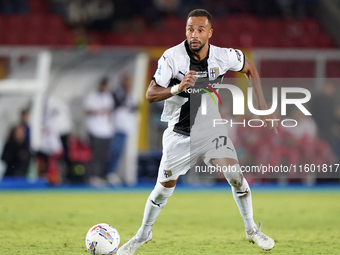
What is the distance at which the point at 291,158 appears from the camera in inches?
499

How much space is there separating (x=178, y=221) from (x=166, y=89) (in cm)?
347

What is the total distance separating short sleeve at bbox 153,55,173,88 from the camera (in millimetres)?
5374

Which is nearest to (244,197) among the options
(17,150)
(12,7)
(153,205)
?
(153,205)

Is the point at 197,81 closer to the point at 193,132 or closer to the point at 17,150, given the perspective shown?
the point at 193,132

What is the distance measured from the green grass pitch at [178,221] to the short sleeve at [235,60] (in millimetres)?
1815

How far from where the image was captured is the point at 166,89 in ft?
17.3

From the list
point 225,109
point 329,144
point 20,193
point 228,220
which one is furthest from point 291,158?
point 20,193

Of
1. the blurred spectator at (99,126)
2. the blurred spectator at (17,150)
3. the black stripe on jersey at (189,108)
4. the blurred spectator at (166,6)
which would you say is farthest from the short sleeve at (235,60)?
the blurred spectator at (166,6)

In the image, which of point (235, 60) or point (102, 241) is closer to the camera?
point (102, 241)

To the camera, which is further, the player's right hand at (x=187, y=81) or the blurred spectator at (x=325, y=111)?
the blurred spectator at (x=325, y=111)

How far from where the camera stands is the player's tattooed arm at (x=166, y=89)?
5.07 metres

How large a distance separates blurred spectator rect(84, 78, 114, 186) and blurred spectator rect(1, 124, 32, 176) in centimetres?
141

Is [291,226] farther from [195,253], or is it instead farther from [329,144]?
[329,144]

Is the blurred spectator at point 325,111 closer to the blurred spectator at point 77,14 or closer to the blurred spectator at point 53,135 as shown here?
the blurred spectator at point 53,135
